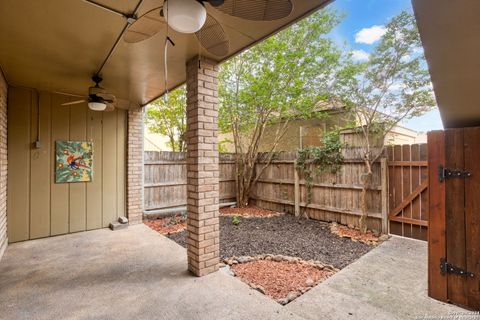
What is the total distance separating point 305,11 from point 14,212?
5.20 metres

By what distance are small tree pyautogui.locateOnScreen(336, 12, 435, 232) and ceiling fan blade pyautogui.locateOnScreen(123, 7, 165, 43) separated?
387cm

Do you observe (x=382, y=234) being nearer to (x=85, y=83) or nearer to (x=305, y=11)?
(x=305, y=11)

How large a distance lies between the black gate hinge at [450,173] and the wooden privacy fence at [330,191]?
7.03ft

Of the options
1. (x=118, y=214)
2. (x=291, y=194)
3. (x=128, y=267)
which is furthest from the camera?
(x=291, y=194)

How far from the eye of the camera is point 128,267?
9.59 ft

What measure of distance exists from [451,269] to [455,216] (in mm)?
502

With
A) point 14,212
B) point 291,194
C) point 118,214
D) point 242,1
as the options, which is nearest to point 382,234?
point 291,194

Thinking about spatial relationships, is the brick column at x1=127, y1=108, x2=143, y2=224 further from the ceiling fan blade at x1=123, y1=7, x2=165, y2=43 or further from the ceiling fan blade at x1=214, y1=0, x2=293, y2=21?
the ceiling fan blade at x1=214, y1=0, x2=293, y2=21

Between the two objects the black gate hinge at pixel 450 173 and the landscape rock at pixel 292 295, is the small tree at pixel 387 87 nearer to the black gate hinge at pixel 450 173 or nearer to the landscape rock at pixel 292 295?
the black gate hinge at pixel 450 173

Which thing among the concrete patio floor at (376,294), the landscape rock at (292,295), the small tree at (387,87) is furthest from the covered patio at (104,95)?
the small tree at (387,87)

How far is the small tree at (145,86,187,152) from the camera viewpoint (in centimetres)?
705

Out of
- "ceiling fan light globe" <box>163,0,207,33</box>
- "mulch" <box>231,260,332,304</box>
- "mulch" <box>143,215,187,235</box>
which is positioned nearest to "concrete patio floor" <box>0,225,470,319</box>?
"mulch" <box>231,260,332,304</box>

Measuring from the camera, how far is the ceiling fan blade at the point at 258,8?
1.31m

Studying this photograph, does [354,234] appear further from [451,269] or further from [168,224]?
[168,224]
